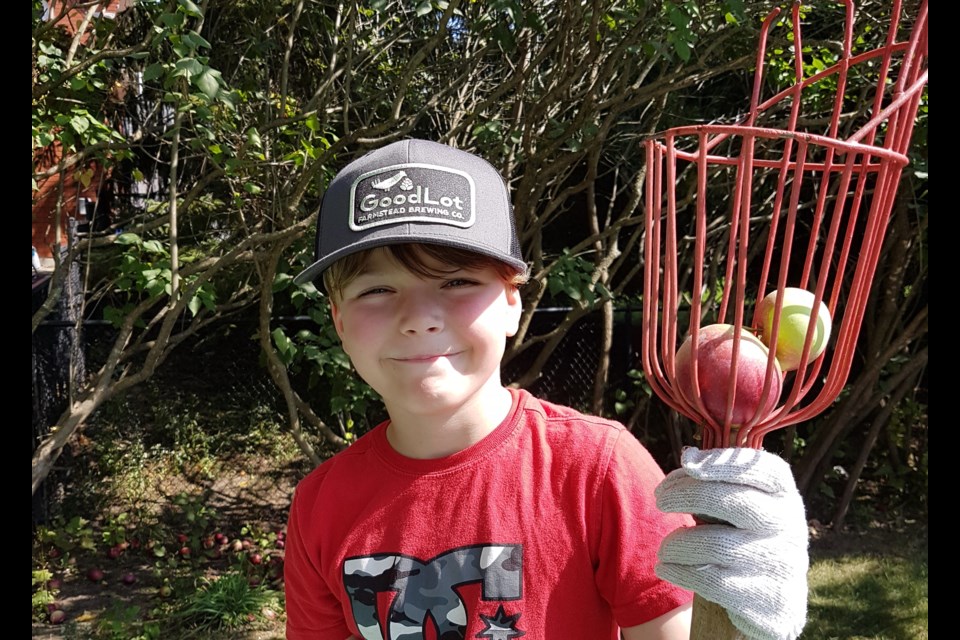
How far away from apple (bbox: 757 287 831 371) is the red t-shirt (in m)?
0.40

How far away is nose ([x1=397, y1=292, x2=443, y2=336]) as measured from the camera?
4.54ft

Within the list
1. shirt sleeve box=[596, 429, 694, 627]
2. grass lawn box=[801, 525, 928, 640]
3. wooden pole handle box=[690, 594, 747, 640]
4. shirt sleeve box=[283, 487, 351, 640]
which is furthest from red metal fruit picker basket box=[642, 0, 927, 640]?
grass lawn box=[801, 525, 928, 640]

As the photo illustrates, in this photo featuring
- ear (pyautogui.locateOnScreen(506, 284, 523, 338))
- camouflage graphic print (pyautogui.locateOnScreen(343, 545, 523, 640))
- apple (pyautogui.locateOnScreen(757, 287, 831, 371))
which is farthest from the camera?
ear (pyautogui.locateOnScreen(506, 284, 523, 338))

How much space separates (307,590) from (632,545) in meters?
0.74

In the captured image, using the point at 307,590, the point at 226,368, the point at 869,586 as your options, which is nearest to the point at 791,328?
the point at 307,590

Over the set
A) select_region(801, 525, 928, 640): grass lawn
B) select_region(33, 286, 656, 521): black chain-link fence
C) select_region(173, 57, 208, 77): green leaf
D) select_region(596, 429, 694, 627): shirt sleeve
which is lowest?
select_region(801, 525, 928, 640): grass lawn

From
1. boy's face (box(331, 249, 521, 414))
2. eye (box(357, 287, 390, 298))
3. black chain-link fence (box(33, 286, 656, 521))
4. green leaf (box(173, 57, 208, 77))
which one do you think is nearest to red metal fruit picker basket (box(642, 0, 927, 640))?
boy's face (box(331, 249, 521, 414))

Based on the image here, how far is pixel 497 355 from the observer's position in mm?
1466

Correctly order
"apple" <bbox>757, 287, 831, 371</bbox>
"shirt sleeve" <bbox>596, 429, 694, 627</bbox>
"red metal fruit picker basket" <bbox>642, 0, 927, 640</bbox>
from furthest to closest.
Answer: "shirt sleeve" <bbox>596, 429, 694, 627</bbox> → "apple" <bbox>757, 287, 831, 371</bbox> → "red metal fruit picker basket" <bbox>642, 0, 927, 640</bbox>

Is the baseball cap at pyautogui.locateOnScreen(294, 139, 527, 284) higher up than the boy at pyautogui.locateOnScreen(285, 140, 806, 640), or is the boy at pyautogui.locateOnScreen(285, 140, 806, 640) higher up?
the baseball cap at pyautogui.locateOnScreen(294, 139, 527, 284)

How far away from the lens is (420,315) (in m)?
1.39

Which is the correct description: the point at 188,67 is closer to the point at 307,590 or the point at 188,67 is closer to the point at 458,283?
the point at 458,283

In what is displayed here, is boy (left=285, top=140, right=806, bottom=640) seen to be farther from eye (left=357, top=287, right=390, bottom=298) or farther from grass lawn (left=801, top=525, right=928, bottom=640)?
grass lawn (left=801, top=525, right=928, bottom=640)

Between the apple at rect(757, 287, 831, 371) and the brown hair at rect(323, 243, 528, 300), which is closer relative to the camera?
the apple at rect(757, 287, 831, 371)
